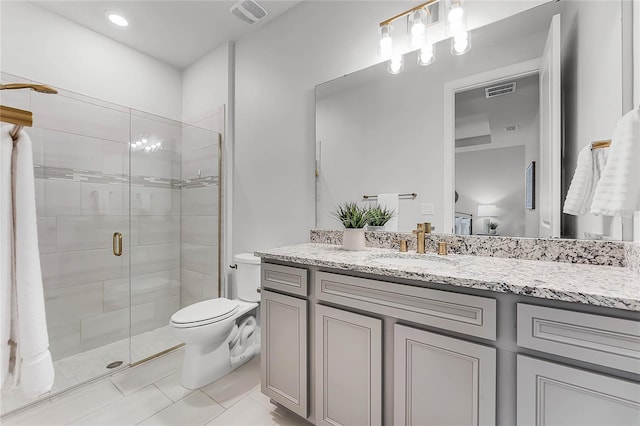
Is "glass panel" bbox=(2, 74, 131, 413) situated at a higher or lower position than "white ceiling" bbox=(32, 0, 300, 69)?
lower

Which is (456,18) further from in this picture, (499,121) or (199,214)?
(199,214)

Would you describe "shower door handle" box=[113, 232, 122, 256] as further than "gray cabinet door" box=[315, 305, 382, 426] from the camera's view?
Yes

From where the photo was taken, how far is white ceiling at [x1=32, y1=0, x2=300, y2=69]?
209 centimetres

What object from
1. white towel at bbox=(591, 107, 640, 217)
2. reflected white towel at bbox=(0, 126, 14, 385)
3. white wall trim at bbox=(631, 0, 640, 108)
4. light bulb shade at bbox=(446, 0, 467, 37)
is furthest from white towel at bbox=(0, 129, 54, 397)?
white wall trim at bbox=(631, 0, 640, 108)

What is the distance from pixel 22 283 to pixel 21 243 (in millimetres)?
105

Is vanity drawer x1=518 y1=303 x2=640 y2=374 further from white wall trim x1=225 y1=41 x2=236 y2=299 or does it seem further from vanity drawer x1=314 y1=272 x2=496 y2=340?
white wall trim x1=225 y1=41 x2=236 y2=299

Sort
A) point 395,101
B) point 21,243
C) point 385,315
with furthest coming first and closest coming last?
point 395,101 < point 385,315 < point 21,243

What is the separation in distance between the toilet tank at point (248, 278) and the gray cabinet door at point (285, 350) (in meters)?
0.69

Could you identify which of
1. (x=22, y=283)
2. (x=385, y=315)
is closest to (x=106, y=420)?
(x=22, y=283)

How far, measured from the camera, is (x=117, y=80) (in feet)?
8.25

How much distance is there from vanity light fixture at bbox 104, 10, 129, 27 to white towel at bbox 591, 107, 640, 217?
123 inches

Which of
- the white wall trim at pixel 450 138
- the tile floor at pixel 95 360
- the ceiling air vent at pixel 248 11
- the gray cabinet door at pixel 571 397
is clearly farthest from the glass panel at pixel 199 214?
the gray cabinet door at pixel 571 397

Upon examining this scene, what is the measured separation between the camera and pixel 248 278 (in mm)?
2199

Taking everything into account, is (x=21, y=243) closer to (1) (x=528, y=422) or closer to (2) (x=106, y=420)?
(2) (x=106, y=420)
